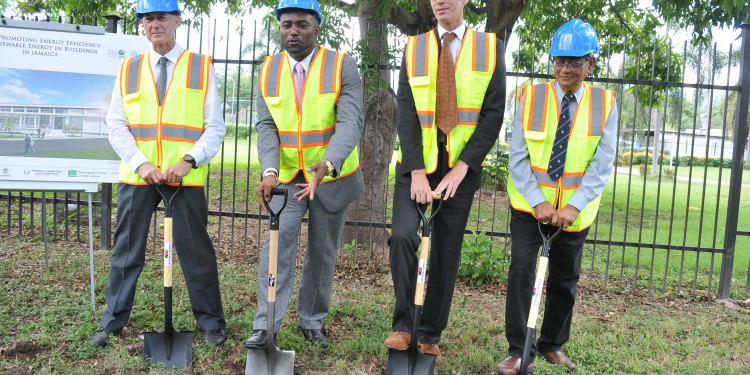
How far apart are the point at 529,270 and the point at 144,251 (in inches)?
93.7

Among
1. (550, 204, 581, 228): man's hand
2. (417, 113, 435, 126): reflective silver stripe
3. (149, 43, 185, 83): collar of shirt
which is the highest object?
(149, 43, 185, 83): collar of shirt

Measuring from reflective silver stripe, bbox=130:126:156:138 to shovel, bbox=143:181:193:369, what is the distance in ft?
1.52

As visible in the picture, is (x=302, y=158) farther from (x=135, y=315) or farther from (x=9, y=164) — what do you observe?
(x=9, y=164)

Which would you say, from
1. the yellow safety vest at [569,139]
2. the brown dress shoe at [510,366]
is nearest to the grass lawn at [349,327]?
the brown dress shoe at [510,366]

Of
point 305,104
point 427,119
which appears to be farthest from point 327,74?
point 427,119

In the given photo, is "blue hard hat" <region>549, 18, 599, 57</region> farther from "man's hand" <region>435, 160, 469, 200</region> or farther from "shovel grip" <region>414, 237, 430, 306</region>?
"shovel grip" <region>414, 237, 430, 306</region>

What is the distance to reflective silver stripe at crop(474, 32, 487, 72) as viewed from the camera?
11.6ft

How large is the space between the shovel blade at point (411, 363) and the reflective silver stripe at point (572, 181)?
4.10 ft

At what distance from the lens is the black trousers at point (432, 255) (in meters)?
3.58

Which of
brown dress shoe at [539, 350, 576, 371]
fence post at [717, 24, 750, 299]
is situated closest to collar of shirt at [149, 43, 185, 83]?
brown dress shoe at [539, 350, 576, 371]

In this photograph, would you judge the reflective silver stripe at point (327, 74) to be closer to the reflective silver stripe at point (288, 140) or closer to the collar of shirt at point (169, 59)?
the reflective silver stripe at point (288, 140)

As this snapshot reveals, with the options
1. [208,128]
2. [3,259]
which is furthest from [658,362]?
[3,259]

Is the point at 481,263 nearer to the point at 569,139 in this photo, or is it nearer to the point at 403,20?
the point at 569,139

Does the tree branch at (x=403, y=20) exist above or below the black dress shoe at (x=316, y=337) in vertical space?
above
